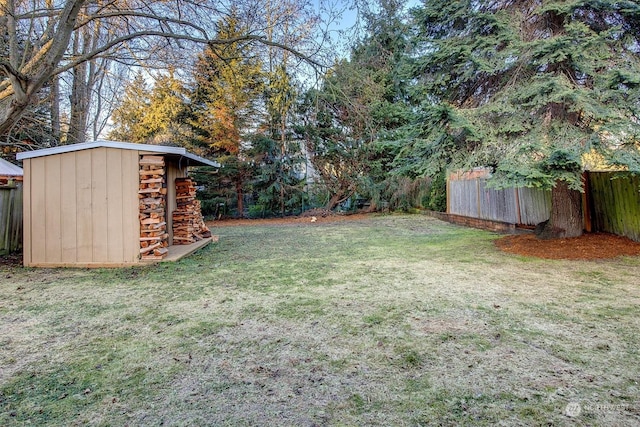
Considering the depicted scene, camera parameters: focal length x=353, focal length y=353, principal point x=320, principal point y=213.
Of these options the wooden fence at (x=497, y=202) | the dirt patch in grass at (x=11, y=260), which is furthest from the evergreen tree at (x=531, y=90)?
the dirt patch in grass at (x=11, y=260)

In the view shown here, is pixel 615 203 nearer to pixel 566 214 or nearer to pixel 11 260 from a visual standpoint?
pixel 566 214

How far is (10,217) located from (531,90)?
28.8 ft

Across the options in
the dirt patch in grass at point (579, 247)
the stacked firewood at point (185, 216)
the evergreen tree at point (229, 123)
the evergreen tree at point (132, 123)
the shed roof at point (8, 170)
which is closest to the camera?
the dirt patch in grass at point (579, 247)

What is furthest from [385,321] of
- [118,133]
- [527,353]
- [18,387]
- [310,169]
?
[118,133]

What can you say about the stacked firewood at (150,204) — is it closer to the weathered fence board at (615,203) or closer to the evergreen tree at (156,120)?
the weathered fence board at (615,203)

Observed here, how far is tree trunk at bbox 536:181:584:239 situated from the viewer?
19.7 ft

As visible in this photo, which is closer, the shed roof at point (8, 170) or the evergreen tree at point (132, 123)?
the shed roof at point (8, 170)

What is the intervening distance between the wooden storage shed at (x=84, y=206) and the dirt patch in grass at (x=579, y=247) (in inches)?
227

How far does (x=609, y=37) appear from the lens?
5242mm

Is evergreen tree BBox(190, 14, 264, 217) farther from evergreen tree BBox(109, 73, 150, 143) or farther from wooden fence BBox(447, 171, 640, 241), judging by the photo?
wooden fence BBox(447, 171, 640, 241)

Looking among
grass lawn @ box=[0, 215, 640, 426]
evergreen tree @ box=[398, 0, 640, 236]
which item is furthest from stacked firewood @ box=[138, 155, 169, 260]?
evergreen tree @ box=[398, 0, 640, 236]

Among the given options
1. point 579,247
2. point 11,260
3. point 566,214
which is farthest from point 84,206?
point 566,214

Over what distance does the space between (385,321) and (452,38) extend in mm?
5243

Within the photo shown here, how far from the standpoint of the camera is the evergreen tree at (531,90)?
15.3 ft
